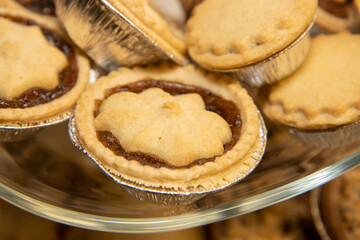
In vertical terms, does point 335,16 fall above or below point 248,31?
below

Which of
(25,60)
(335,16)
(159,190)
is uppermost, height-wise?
(25,60)

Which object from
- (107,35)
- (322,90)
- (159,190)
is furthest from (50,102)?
(322,90)

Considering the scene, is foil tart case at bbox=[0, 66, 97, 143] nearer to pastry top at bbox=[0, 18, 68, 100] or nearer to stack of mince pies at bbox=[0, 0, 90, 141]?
stack of mince pies at bbox=[0, 0, 90, 141]

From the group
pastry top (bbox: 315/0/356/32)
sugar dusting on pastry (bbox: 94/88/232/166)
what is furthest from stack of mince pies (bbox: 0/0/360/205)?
pastry top (bbox: 315/0/356/32)

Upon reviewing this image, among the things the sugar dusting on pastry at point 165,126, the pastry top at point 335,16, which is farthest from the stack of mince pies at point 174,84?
the pastry top at point 335,16

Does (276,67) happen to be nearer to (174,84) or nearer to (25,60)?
(174,84)

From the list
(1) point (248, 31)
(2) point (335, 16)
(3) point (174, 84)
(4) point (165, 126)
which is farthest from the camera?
(2) point (335, 16)
